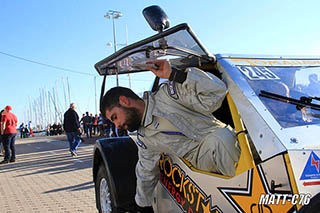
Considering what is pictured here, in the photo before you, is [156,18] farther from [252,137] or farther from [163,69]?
[252,137]

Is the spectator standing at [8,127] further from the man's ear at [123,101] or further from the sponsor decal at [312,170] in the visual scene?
the sponsor decal at [312,170]

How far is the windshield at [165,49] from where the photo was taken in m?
2.18

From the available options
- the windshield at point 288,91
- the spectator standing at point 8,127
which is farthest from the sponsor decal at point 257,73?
the spectator standing at point 8,127

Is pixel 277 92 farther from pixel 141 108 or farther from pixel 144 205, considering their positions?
pixel 144 205

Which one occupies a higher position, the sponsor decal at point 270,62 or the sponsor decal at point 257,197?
the sponsor decal at point 270,62

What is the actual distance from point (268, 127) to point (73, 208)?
12.4 ft

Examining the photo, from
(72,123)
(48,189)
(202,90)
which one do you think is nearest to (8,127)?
(72,123)

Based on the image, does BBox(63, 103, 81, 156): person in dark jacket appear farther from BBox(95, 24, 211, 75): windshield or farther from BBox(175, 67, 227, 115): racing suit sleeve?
BBox(175, 67, 227, 115): racing suit sleeve

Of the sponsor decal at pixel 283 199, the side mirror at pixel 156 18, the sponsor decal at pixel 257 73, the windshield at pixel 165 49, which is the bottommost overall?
the sponsor decal at pixel 283 199

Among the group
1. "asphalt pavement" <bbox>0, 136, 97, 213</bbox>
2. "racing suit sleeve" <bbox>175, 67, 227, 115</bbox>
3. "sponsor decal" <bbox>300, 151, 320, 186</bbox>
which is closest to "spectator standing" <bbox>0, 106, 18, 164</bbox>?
"asphalt pavement" <bbox>0, 136, 97, 213</bbox>

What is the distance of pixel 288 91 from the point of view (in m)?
2.18

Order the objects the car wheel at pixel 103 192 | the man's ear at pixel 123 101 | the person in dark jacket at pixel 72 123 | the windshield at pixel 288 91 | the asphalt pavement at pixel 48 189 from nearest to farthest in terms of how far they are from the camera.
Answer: the windshield at pixel 288 91 < the man's ear at pixel 123 101 < the car wheel at pixel 103 192 < the asphalt pavement at pixel 48 189 < the person in dark jacket at pixel 72 123

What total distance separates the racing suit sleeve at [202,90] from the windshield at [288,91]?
228 millimetres

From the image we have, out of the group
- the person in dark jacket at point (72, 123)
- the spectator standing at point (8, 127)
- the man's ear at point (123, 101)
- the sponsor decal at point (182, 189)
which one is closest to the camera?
the sponsor decal at point (182, 189)
